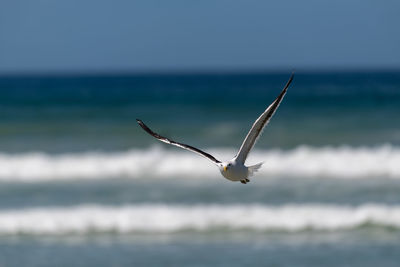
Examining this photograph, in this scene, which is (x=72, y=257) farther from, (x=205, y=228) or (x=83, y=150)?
(x=83, y=150)

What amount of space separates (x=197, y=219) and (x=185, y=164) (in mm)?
4910

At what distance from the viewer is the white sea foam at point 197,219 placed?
40.6ft

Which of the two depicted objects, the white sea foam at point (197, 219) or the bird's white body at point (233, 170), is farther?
the white sea foam at point (197, 219)

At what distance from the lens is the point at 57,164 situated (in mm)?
18109

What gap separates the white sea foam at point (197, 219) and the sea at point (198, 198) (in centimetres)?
3

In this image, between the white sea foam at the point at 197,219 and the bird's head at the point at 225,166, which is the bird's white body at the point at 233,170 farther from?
the white sea foam at the point at 197,219

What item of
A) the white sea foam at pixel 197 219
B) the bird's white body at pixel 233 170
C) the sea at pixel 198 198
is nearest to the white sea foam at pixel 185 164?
the sea at pixel 198 198

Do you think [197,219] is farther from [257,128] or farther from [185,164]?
[257,128]

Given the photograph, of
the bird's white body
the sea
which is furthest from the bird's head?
the sea

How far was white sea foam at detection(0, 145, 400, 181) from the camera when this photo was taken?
55.0 ft

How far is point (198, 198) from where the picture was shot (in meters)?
14.2

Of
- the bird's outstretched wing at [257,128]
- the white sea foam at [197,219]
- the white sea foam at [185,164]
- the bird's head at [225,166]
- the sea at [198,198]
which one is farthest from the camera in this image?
the white sea foam at [185,164]

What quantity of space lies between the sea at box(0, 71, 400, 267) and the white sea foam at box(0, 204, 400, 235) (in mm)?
28

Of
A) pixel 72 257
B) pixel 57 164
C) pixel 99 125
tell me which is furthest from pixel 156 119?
pixel 72 257
